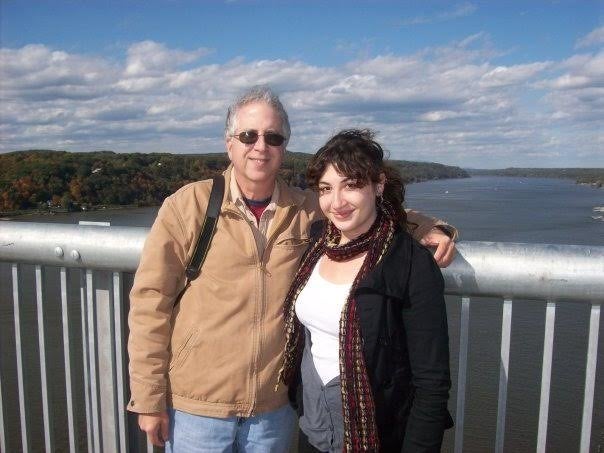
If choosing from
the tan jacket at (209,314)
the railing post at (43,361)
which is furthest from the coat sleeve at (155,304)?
the railing post at (43,361)

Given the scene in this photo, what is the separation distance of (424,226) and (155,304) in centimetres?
94

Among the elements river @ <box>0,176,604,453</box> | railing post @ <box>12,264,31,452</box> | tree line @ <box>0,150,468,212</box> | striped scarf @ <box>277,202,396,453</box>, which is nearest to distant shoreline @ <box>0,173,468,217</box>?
tree line @ <box>0,150,468,212</box>

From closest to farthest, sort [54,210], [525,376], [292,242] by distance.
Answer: [292,242], [525,376], [54,210]

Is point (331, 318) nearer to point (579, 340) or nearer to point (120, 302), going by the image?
point (120, 302)

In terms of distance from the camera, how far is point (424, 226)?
1.87 metres

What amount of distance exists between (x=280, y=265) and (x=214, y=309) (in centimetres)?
27

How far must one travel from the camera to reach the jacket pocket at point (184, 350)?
6.30 ft

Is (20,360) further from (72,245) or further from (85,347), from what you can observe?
(72,245)

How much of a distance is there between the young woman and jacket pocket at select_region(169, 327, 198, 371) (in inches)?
12.8

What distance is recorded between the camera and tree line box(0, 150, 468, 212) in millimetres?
31453

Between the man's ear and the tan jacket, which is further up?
the man's ear

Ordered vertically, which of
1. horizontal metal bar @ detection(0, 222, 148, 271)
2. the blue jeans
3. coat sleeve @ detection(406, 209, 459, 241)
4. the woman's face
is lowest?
the blue jeans

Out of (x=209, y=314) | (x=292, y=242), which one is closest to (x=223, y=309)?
(x=209, y=314)

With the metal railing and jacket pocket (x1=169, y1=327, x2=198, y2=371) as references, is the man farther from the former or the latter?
the metal railing
